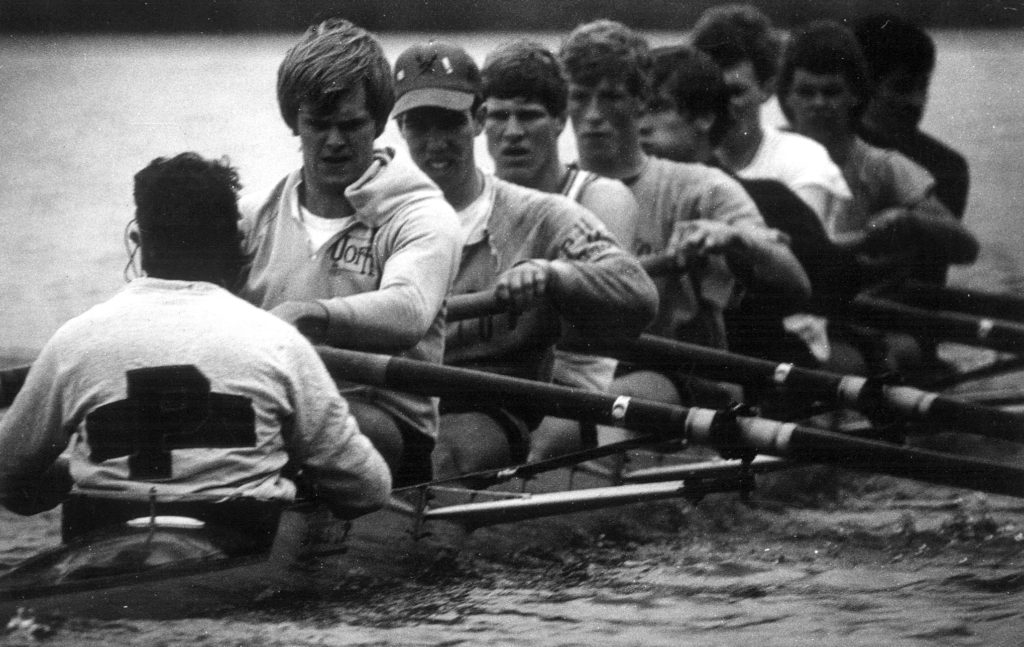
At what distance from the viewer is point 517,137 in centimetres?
416

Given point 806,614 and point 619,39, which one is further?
point 619,39

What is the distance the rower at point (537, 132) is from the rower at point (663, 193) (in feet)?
0.96

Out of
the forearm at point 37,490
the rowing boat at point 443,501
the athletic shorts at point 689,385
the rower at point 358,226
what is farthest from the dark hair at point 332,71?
the athletic shorts at point 689,385

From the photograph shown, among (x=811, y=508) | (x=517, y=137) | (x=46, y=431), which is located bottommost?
(x=811, y=508)

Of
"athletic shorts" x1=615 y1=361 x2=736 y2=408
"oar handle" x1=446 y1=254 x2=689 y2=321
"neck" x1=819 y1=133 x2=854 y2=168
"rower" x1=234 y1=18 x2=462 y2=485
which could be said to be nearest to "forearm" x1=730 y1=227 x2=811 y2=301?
"athletic shorts" x1=615 y1=361 x2=736 y2=408

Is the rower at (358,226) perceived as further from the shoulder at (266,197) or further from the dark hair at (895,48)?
the dark hair at (895,48)

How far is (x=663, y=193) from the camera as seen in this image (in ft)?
14.9

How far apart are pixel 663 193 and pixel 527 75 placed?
594mm

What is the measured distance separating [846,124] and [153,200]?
11.9 feet

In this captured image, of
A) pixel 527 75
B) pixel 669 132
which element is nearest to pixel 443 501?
pixel 527 75

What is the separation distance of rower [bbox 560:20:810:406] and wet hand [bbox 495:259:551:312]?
899 mm

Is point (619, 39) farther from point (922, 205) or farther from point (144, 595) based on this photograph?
point (144, 595)

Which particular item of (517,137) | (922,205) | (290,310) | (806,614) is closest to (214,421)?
(290,310)

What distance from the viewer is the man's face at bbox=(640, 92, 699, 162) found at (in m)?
4.89
